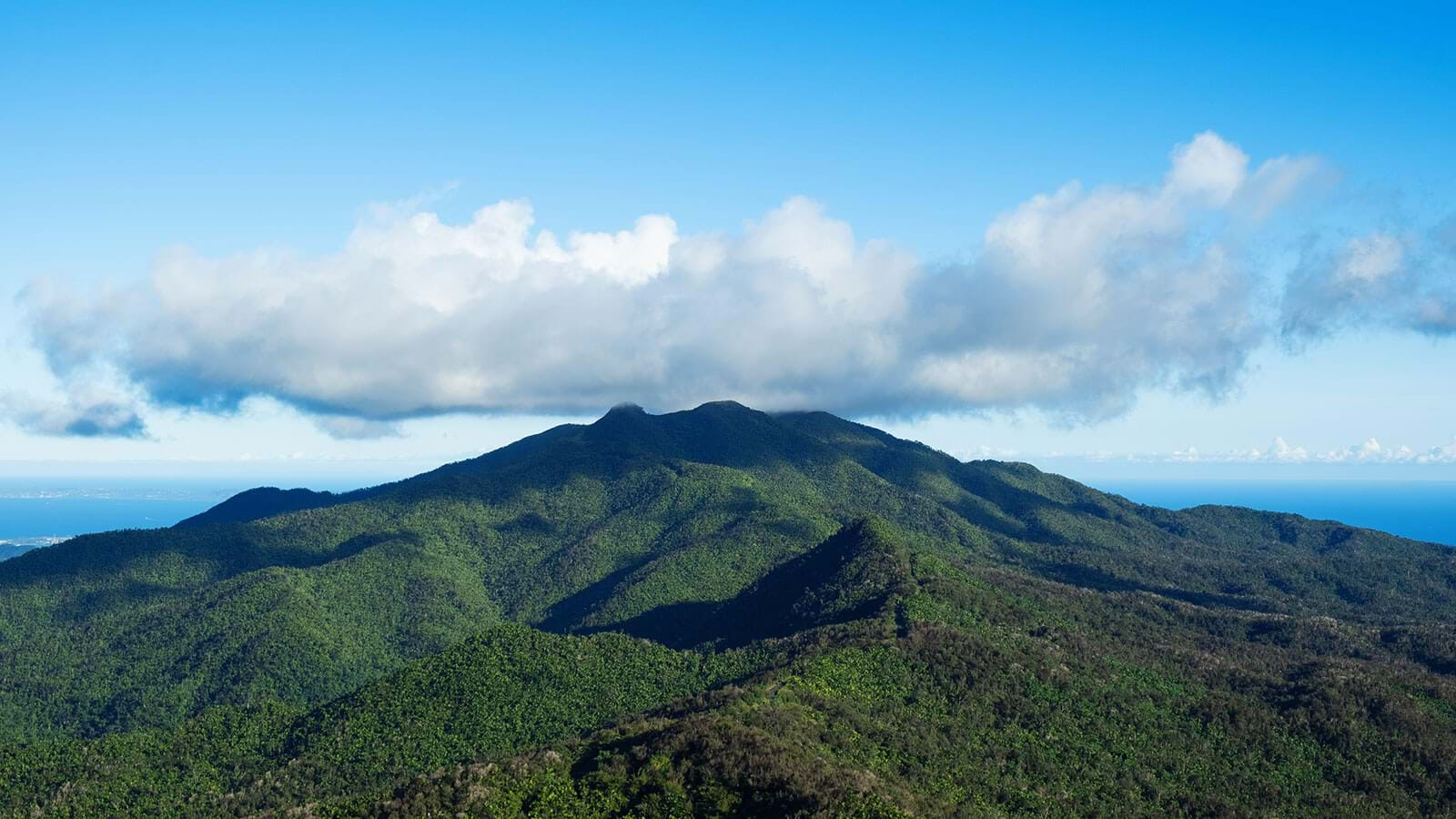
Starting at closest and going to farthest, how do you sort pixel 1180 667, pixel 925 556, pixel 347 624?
pixel 1180 667 → pixel 925 556 → pixel 347 624

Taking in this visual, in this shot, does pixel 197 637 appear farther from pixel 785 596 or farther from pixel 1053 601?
pixel 1053 601

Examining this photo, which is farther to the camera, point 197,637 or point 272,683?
point 197,637

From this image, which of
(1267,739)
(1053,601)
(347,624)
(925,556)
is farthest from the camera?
(347,624)

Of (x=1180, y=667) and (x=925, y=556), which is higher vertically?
(x=925, y=556)

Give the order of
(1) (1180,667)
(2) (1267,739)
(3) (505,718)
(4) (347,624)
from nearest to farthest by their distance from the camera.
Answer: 1. (2) (1267,739)
2. (3) (505,718)
3. (1) (1180,667)
4. (4) (347,624)

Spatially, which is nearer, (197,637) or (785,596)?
(785,596)

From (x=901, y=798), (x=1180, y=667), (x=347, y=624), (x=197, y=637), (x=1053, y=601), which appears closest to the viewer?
(x=901, y=798)

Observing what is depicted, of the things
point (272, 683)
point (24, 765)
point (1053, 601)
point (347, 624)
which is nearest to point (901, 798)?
point (1053, 601)

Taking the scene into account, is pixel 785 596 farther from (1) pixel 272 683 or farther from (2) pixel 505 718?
(1) pixel 272 683

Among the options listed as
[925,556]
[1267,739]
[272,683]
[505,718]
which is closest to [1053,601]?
[925,556]
